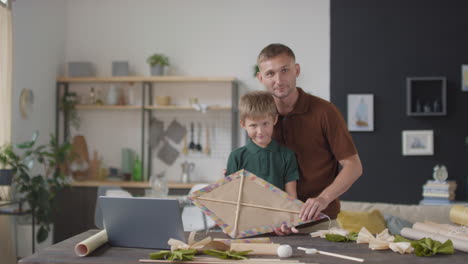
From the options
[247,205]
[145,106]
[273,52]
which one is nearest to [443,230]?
[247,205]

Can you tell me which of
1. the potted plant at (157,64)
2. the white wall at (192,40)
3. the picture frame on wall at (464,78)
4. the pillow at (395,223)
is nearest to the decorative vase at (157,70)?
the potted plant at (157,64)

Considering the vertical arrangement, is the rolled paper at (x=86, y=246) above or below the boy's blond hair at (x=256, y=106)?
below

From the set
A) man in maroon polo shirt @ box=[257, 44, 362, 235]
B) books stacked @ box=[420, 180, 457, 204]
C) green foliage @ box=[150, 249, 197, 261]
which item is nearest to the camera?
green foliage @ box=[150, 249, 197, 261]

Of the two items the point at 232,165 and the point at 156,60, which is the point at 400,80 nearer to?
the point at 156,60

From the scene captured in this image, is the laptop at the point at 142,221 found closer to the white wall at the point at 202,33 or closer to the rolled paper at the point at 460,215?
the rolled paper at the point at 460,215

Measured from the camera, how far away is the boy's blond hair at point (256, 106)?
7.19 ft

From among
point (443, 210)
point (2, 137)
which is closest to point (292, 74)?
point (443, 210)

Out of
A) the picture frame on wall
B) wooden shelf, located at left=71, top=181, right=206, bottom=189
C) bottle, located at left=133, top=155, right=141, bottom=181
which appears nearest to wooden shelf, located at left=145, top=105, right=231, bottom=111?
bottle, located at left=133, top=155, right=141, bottom=181

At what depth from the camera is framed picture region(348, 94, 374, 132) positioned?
6035 mm

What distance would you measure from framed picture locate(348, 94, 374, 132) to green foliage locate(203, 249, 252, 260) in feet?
15.1

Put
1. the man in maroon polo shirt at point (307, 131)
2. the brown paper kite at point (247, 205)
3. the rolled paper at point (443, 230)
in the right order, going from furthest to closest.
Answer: the man in maroon polo shirt at point (307, 131) → the brown paper kite at point (247, 205) → the rolled paper at point (443, 230)

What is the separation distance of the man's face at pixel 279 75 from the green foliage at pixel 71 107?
4.64 m

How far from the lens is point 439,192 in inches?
217

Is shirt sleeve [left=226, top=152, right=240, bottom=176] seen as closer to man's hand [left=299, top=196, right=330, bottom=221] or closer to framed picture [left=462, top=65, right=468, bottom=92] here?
man's hand [left=299, top=196, right=330, bottom=221]
